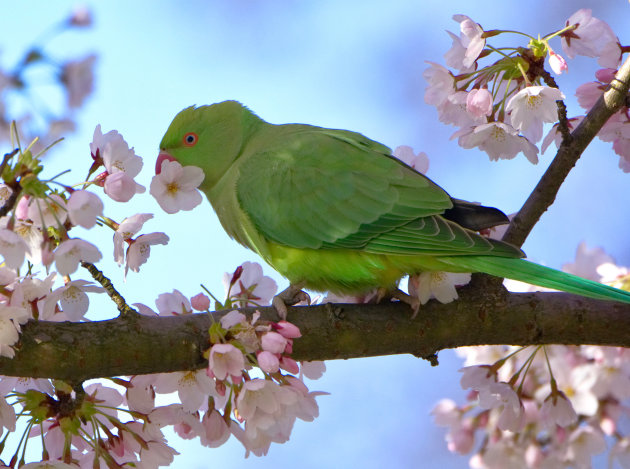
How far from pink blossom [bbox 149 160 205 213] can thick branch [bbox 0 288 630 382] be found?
406mm

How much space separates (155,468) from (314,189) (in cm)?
117

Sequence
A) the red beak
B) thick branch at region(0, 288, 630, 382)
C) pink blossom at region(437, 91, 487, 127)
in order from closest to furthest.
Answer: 1. thick branch at region(0, 288, 630, 382)
2. pink blossom at region(437, 91, 487, 127)
3. the red beak

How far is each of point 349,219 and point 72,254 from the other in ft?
3.80

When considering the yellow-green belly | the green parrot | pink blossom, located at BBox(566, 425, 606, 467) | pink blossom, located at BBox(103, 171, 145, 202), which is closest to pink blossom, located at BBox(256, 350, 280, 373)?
the green parrot

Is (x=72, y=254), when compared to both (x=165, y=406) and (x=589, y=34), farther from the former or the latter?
(x=589, y=34)

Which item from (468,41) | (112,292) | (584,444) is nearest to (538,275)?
(468,41)

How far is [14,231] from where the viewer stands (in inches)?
73.0

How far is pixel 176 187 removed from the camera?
245cm

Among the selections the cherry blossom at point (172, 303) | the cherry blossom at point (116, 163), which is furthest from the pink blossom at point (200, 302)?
the cherry blossom at point (116, 163)

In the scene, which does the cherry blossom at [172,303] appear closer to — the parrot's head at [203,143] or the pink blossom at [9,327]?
the pink blossom at [9,327]

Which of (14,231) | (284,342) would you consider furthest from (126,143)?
(284,342)

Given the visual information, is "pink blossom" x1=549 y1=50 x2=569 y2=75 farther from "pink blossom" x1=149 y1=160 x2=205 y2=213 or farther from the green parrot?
"pink blossom" x1=149 y1=160 x2=205 y2=213

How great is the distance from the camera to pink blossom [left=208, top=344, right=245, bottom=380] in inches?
79.4

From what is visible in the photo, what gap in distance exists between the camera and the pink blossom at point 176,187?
2.39 meters
